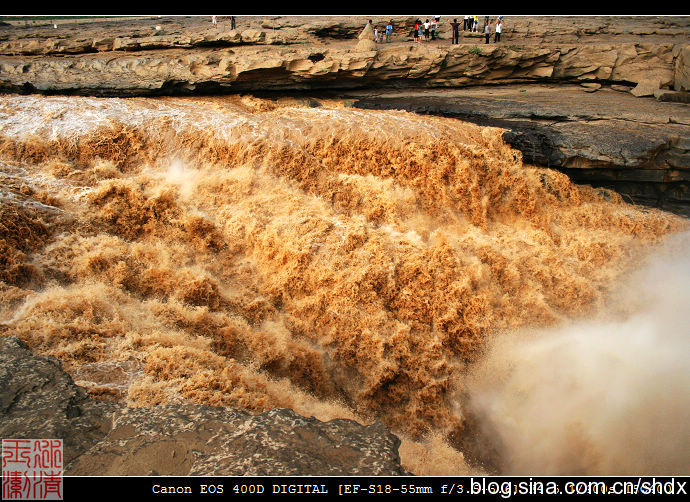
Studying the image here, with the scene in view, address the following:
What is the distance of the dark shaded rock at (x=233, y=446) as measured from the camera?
309 cm

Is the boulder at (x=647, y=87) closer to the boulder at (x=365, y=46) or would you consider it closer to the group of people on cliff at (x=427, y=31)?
the group of people on cliff at (x=427, y=31)

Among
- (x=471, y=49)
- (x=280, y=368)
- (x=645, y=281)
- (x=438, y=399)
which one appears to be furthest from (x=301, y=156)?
(x=645, y=281)

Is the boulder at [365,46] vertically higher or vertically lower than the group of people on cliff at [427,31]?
lower

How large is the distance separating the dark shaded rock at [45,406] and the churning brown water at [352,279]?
0.85 ft

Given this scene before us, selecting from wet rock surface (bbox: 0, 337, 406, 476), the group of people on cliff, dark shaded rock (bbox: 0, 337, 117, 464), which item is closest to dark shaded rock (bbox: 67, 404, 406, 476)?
wet rock surface (bbox: 0, 337, 406, 476)

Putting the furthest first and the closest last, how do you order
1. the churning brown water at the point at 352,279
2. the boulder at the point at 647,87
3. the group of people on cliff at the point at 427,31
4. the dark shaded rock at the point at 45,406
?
the group of people on cliff at the point at 427,31
the boulder at the point at 647,87
the churning brown water at the point at 352,279
the dark shaded rock at the point at 45,406

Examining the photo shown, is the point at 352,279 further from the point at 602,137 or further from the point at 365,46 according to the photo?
A: the point at 365,46

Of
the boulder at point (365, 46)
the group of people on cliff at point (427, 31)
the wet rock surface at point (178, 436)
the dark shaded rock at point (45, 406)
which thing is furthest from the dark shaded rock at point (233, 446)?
the group of people on cliff at point (427, 31)

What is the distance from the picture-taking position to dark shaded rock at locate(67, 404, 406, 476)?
10.1 feet

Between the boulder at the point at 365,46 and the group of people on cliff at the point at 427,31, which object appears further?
the group of people on cliff at the point at 427,31

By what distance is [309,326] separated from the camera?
6.52 metres

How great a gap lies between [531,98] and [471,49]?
187 cm

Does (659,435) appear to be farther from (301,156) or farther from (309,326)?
(301,156)

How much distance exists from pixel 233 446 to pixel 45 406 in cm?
152
